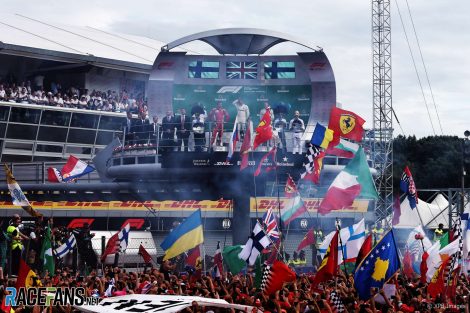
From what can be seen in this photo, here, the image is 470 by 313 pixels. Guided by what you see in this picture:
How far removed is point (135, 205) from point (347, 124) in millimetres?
13345

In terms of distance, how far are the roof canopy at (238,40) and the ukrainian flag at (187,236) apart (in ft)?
45.7

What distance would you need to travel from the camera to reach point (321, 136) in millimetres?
25984

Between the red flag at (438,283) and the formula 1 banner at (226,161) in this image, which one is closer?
the red flag at (438,283)

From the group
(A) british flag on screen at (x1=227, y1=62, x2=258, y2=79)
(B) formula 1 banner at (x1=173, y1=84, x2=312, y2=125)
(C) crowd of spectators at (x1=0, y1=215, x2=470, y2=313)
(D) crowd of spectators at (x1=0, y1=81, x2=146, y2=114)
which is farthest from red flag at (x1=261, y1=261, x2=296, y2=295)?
(D) crowd of spectators at (x1=0, y1=81, x2=146, y2=114)

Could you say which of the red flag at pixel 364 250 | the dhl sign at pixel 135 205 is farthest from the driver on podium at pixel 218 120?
the red flag at pixel 364 250

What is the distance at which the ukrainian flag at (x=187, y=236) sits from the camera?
23359 mm

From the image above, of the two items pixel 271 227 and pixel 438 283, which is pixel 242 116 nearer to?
pixel 271 227

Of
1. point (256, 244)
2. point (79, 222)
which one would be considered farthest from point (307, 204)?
point (256, 244)

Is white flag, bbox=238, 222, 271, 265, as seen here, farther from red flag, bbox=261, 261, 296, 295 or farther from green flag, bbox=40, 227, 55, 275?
green flag, bbox=40, 227, 55, 275

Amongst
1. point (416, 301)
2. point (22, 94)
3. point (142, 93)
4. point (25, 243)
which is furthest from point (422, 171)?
point (416, 301)

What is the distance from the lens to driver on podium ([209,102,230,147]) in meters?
33.9

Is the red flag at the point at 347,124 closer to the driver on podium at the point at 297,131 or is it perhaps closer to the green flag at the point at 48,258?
the green flag at the point at 48,258

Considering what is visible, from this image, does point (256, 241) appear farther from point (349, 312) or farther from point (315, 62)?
point (315, 62)

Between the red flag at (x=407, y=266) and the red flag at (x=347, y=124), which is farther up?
the red flag at (x=347, y=124)
